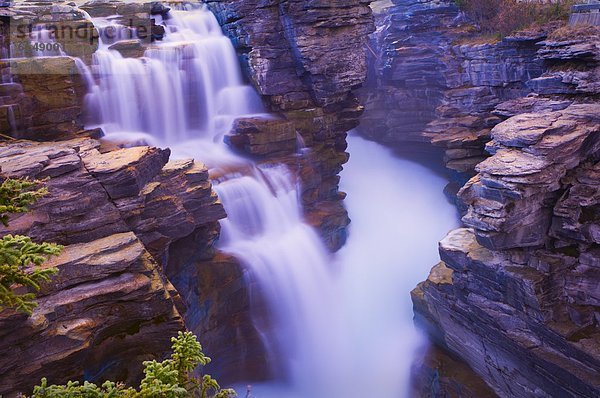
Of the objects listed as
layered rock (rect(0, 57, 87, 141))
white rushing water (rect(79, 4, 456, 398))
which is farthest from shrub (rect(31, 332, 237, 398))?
layered rock (rect(0, 57, 87, 141))

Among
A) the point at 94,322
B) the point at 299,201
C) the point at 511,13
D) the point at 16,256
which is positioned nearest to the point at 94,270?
the point at 94,322

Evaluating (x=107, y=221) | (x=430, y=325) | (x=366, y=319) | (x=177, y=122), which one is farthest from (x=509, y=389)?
(x=177, y=122)

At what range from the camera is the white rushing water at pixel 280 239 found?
41.9 feet

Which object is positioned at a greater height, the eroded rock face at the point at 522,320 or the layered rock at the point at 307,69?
the layered rock at the point at 307,69

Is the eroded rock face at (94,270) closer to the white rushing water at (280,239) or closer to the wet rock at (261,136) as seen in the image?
the white rushing water at (280,239)

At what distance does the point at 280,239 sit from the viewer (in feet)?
45.9

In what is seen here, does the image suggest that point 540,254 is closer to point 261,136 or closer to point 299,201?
point 299,201

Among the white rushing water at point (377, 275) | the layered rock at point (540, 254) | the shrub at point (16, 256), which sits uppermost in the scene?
the shrub at point (16, 256)

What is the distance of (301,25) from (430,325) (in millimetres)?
10129

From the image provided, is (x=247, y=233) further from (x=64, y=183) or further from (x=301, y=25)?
(x=301, y=25)

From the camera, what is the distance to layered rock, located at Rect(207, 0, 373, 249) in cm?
1555

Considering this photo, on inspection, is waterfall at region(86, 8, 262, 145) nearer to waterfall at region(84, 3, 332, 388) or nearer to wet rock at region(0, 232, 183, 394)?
waterfall at region(84, 3, 332, 388)

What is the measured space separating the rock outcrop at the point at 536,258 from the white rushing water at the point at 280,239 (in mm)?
3057

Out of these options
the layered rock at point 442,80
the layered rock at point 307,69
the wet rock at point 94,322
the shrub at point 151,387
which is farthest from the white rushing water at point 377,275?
the shrub at point 151,387
